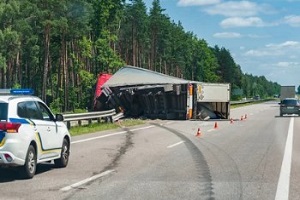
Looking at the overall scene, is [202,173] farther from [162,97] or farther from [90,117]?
[162,97]

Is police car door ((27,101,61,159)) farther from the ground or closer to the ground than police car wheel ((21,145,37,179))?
farther from the ground

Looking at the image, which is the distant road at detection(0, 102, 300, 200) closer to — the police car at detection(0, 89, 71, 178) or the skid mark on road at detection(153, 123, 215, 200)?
the skid mark on road at detection(153, 123, 215, 200)

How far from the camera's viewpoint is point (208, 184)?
1055cm

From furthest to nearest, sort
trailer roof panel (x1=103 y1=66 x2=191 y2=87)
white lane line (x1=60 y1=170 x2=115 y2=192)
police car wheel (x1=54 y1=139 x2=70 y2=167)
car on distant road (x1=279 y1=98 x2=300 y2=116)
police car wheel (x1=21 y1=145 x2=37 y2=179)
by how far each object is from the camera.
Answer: car on distant road (x1=279 y1=98 x2=300 y2=116) < trailer roof panel (x1=103 y1=66 x2=191 y2=87) < police car wheel (x1=54 y1=139 x2=70 y2=167) < police car wheel (x1=21 y1=145 x2=37 y2=179) < white lane line (x1=60 y1=170 x2=115 y2=192)

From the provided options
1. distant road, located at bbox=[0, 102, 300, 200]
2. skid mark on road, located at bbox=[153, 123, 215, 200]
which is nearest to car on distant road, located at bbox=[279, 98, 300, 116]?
distant road, located at bbox=[0, 102, 300, 200]

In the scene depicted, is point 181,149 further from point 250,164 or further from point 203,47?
point 203,47

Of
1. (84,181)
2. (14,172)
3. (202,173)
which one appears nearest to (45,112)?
(14,172)

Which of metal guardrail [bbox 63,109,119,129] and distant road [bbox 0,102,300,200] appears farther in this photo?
metal guardrail [bbox 63,109,119,129]

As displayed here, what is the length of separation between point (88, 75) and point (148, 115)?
3614 cm

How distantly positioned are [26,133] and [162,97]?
96.4ft

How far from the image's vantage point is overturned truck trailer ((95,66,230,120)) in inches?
1551

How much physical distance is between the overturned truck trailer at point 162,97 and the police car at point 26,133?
1031 inches

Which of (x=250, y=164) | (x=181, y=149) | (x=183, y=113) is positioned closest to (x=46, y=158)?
(x=250, y=164)

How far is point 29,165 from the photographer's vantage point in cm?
1123
